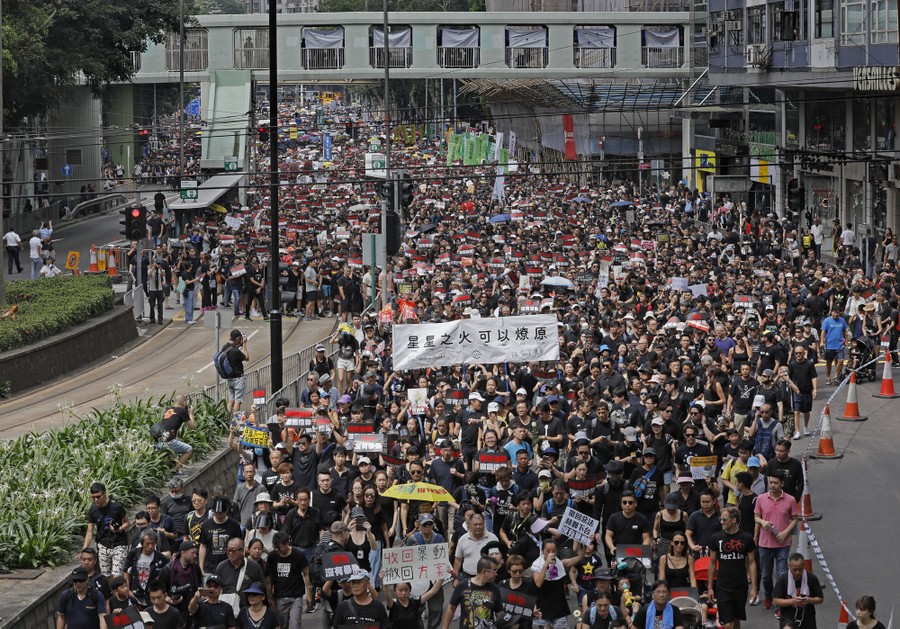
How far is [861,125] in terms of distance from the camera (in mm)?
42094

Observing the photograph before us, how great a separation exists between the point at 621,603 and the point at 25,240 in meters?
45.7

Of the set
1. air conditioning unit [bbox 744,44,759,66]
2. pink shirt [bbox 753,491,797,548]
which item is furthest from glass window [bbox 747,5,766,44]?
pink shirt [bbox 753,491,797,548]

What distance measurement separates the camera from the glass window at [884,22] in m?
35.2

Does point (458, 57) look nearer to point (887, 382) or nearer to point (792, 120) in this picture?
point (792, 120)

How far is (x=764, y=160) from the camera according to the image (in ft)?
171

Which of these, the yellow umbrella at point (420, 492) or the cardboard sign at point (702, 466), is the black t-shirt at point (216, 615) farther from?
the cardboard sign at point (702, 466)

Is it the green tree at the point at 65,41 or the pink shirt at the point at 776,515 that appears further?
the green tree at the point at 65,41

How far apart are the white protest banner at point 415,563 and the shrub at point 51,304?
18852 mm

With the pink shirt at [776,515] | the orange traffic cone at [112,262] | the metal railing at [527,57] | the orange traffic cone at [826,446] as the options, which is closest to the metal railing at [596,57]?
the metal railing at [527,57]

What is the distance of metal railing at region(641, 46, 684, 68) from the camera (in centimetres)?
6294

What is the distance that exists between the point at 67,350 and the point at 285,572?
20.1 metres

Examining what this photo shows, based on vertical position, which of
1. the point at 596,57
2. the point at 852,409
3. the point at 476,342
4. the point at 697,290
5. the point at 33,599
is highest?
the point at 596,57

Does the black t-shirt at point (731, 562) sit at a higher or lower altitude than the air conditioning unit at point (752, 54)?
lower

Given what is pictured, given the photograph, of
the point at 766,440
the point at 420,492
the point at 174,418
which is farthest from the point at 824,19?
the point at 420,492
